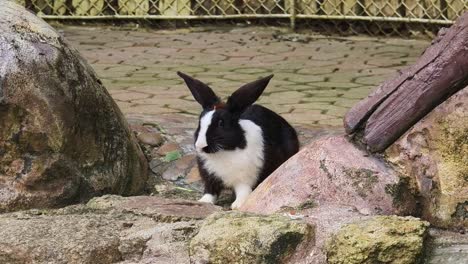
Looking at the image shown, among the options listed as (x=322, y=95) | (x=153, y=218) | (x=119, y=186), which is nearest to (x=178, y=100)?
(x=322, y=95)

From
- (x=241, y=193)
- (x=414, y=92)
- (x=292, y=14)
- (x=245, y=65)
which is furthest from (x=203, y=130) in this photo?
(x=292, y=14)

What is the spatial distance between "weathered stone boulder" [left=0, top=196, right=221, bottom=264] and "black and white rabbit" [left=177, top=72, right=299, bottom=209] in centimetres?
81

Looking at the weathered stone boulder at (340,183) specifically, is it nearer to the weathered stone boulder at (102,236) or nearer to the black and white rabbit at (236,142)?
the weathered stone boulder at (102,236)

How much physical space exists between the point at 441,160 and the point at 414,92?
0.28 m

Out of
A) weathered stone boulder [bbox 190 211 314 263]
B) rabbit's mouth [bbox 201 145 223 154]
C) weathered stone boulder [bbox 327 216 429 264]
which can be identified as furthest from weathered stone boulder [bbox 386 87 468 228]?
rabbit's mouth [bbox 201 145 223 154]

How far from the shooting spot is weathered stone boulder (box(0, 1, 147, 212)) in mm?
5207

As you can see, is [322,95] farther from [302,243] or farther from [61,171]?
[302,243]

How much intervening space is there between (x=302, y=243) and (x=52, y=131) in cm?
166

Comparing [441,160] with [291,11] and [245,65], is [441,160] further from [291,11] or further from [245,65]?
[291,11]

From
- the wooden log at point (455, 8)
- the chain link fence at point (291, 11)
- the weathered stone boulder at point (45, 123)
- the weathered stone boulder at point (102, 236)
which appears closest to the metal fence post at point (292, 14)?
the chain link fence at point (291, 11)

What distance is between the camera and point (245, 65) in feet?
29.7

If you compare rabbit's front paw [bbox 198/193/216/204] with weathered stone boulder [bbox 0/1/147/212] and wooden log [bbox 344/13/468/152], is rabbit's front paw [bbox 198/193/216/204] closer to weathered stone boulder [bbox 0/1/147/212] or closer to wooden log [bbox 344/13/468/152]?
weathered stone boulder [bbox 0/1/147/212]

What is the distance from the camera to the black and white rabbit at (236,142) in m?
5.49

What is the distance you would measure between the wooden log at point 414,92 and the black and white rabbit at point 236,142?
3.38 feet
